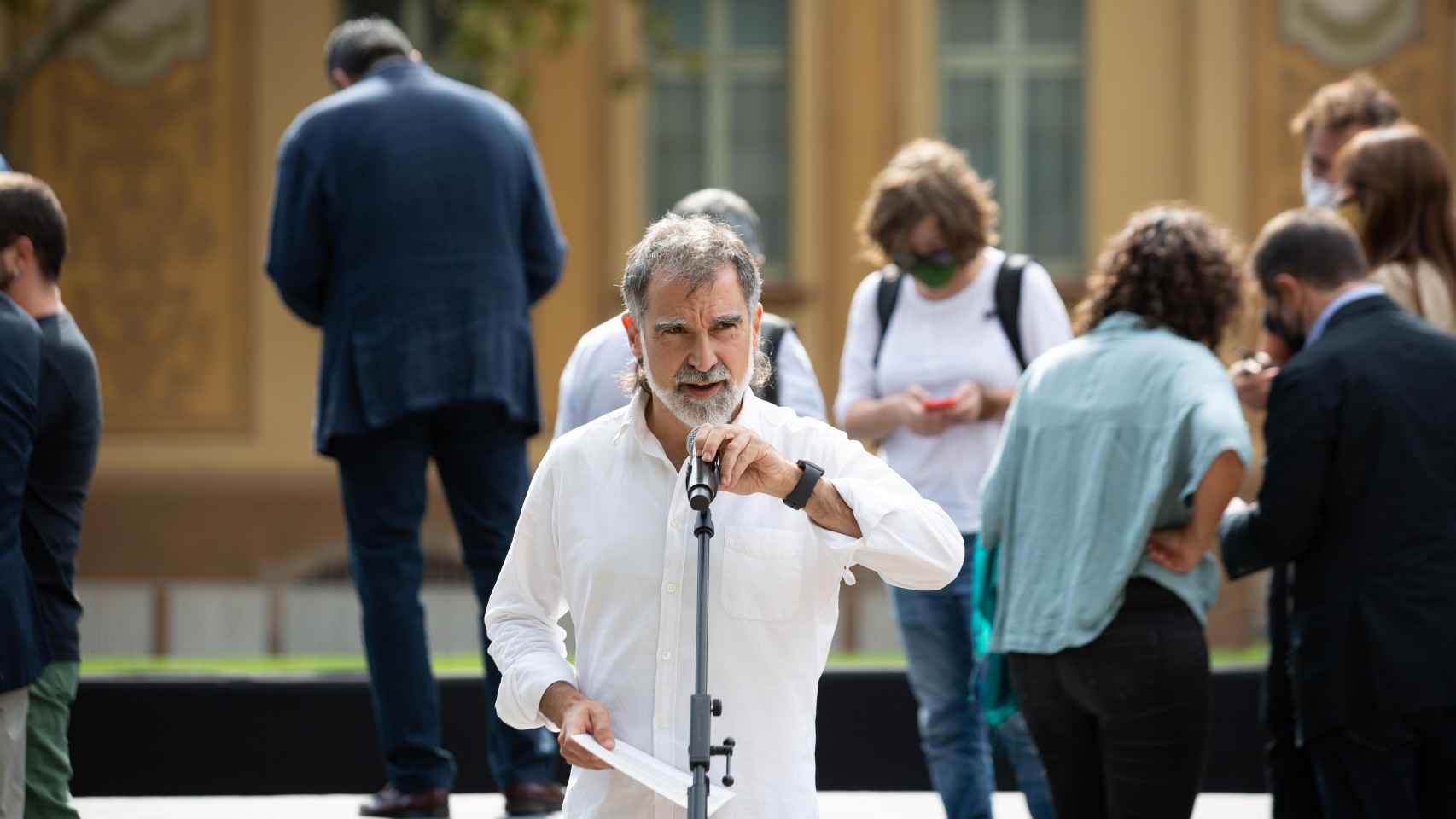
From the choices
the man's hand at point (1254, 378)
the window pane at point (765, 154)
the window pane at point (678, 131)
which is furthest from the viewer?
the window pane at point (678, 131)

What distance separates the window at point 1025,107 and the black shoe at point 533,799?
35.2 ft

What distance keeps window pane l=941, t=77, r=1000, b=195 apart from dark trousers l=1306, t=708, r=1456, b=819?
1105cm

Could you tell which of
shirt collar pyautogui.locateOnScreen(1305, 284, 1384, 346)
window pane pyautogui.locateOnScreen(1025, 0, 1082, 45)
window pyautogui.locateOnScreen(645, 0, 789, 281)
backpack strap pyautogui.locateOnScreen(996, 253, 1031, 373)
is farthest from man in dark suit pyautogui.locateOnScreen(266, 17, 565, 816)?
window pane pyautogui.locateOnScreen(1025, 0, 1082, 45)

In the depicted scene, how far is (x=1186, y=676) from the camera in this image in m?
4.52

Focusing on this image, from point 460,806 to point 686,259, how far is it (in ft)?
9.25

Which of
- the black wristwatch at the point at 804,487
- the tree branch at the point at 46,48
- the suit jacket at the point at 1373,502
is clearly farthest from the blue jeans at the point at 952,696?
the tree branch at the point at 46,48

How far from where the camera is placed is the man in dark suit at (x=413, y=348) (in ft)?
17.7

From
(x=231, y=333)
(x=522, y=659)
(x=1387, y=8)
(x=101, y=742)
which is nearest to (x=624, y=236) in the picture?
(x=231, y=333)

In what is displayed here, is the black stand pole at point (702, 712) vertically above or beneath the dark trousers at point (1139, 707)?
above

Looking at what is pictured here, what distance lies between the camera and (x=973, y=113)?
15633 mm

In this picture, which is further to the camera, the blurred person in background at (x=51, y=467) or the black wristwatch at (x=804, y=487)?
the blurred person in background at (x=51, y=467)

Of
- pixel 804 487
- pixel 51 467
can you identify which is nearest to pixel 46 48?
pixel 51 467

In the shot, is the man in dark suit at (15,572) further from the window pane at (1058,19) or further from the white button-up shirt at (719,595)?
the window pane at (1058,19)

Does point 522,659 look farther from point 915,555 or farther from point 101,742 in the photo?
point 101,742
